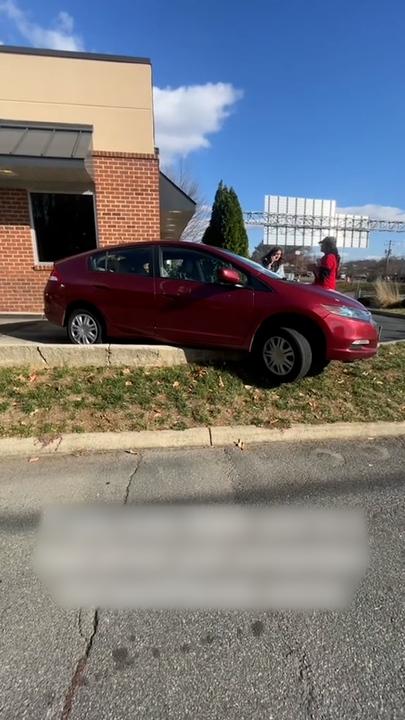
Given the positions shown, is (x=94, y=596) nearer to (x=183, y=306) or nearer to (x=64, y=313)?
(x=183, y=306)

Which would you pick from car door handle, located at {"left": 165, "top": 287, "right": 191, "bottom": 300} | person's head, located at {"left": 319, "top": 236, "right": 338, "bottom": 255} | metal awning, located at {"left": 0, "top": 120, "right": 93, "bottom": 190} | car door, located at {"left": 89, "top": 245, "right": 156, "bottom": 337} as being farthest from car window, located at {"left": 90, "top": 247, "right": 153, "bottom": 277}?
metal awning, located at {"left": 0, "top": 120, "right": 93, "bottom": 190}

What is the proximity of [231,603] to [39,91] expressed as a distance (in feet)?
34.1

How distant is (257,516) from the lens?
2828 mm

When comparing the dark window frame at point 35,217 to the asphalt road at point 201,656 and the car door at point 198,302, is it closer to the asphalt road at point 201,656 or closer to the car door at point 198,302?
the car door at point 198,302

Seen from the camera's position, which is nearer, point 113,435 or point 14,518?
point 14,518

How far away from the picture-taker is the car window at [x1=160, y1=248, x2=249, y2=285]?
4934 millimetres

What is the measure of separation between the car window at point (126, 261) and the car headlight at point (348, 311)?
2137 millimetres

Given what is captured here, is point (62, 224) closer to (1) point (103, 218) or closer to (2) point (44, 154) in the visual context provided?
(1) point (103, 218)

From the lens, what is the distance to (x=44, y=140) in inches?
314

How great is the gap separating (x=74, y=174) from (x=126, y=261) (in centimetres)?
377

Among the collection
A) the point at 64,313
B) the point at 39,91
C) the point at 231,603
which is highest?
the point at 39,91

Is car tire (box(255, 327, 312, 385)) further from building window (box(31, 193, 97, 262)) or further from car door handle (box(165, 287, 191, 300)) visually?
building window (box(31, 193, 97, 262))

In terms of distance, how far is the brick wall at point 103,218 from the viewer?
8.38 meters

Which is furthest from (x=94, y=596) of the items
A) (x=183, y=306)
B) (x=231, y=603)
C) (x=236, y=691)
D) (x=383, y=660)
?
(x=183, y=306)
